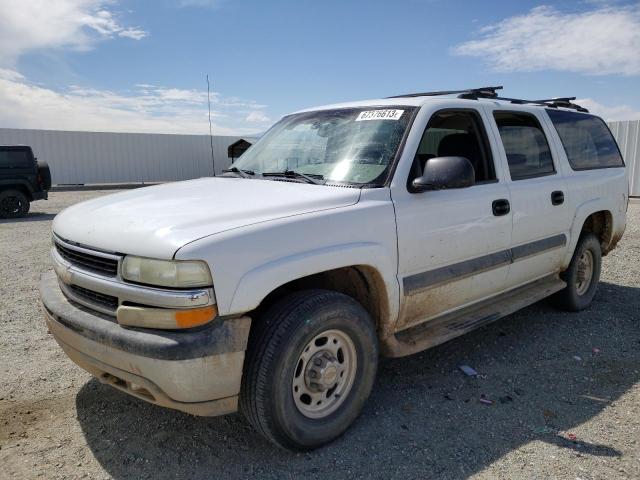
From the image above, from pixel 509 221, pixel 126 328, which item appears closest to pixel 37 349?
pixel 126 328

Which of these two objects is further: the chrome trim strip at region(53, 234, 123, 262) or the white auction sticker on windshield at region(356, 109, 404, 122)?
the white auction sticker on windshield at region(356, 109, 404, 122)

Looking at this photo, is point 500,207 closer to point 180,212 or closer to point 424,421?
point 424,421

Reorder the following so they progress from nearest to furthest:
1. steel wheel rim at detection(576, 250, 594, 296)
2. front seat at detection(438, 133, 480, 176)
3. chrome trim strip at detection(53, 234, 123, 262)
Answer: chrome trim strip at detection(53, 234, 123, 262) < front seat at detection(438, 133, 480, 176) < steel wheel rim at detection(576, 250, 594, 296)

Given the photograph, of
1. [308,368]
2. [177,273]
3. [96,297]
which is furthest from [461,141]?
[96,297]

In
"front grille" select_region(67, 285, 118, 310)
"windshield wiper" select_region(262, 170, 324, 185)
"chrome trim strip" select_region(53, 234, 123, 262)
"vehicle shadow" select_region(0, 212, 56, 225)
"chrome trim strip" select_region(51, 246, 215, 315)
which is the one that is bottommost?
"vehicle shadow" select_region(0, 212, 56, 225)

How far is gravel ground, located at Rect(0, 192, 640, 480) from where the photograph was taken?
2.61 meters

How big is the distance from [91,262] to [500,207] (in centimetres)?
275

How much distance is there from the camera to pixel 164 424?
9.94ft

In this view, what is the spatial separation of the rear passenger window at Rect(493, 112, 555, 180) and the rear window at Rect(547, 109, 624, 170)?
14.9 inches

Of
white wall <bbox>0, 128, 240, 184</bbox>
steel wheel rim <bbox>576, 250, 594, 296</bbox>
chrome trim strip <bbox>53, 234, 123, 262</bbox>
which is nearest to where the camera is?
chrome trim strip <bbox>53, 234, 123, 262</bbox>

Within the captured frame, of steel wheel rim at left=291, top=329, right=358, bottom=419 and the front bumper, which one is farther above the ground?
the front bumper


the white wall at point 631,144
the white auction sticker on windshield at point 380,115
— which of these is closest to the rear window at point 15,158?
the white auction sticker on windshield at point 380,115

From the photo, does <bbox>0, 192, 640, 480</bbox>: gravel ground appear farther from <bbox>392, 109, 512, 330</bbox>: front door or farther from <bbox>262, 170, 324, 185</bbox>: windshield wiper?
<bbox>262, 170, 324, 185</bbox>: windshield wiper

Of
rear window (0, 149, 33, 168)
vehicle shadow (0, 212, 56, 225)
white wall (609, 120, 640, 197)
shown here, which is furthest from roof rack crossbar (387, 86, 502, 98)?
white wall (609, 120, 640, 197)
